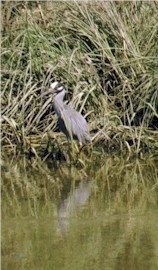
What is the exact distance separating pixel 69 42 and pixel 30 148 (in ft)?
5.35

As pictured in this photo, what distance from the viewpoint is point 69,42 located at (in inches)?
365

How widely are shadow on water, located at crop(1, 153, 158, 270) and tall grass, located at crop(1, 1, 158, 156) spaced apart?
49cm

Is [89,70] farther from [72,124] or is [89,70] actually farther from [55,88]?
[72,124]

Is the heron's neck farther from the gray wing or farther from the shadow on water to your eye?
the shadow on water

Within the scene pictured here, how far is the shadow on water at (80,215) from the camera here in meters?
5.01

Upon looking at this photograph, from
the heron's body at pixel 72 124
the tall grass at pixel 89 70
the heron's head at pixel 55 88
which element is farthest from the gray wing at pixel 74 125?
the heron's head at pixel 55 88

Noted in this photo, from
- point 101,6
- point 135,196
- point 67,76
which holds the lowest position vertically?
point 135,196

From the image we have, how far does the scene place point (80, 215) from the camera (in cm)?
596

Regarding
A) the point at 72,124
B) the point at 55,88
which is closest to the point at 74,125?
the point at 72,124

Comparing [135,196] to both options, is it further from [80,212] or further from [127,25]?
[127,25]

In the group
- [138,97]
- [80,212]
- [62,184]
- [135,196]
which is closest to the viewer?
[80,212]

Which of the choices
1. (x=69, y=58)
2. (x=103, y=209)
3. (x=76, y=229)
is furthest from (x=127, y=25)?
(x=76, y=229)

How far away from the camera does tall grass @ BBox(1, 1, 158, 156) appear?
8.52 meters

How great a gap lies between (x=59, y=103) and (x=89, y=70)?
33.8 inches
